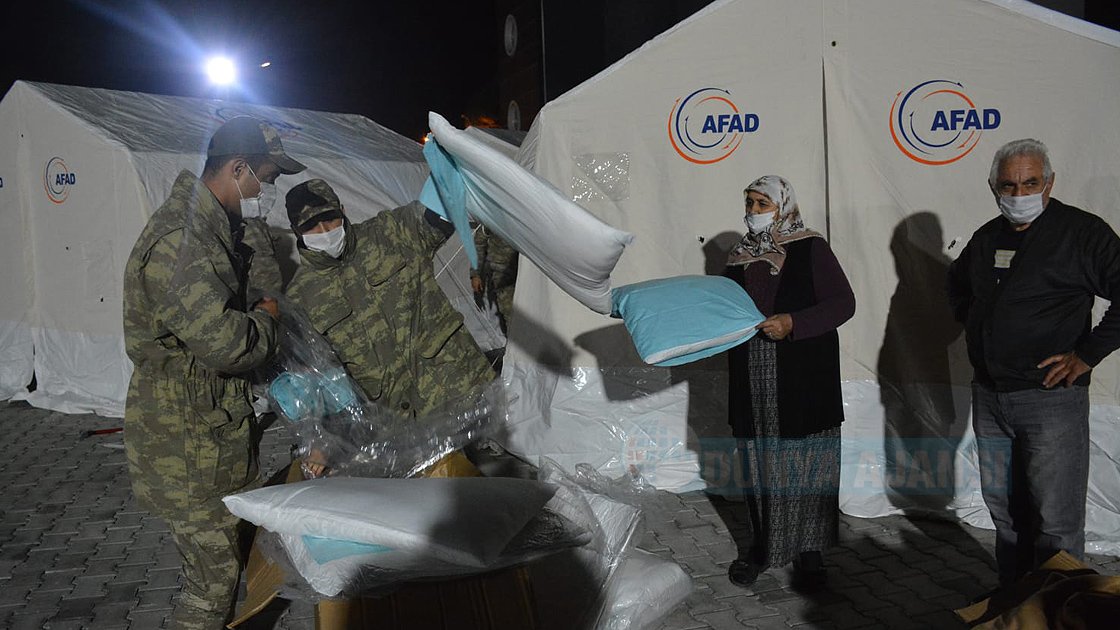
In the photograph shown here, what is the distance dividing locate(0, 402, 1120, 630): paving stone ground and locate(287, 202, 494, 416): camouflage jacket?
97 centimetres

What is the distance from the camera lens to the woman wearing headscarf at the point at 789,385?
10.0ft

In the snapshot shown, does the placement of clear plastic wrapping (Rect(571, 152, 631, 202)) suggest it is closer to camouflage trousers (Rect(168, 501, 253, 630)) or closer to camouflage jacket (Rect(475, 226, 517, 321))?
camouflage jacket (Rect(475, 226, 517, 321))

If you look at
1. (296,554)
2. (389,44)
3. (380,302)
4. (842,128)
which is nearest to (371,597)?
(296,554)

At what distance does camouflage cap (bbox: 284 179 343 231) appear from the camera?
9.67 ft

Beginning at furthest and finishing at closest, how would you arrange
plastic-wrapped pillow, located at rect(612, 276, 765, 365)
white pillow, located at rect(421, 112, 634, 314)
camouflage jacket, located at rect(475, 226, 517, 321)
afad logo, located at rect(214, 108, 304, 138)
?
1. afad logo, located at rect(214, 108, 304, 138)
2. camouflage jacket, located at rect(475, 226, 517, 321)
3. plastic-wrapped pillow, located at rect(612, 276, 765, 365)
4. white pillow, located at rect(421, 112, 634, 314)

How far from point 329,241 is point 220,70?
11.2 metres

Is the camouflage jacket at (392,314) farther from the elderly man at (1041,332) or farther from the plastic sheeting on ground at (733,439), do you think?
the elderly man at (1041,332)

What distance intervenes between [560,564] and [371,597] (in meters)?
Answer: 0.56

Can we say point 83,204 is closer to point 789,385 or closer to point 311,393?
point 311,393

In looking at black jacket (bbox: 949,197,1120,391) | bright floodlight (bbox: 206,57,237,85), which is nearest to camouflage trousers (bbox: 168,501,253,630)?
black jacket (bbox: 949,197,1120,391)

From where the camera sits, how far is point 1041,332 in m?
2.68

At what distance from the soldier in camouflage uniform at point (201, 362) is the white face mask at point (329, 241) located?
46 cm

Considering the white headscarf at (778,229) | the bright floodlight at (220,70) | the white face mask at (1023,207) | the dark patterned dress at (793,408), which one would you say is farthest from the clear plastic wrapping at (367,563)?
the bright floodlight at (220,70)

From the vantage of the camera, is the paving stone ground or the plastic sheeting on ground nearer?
the paving stone ground
